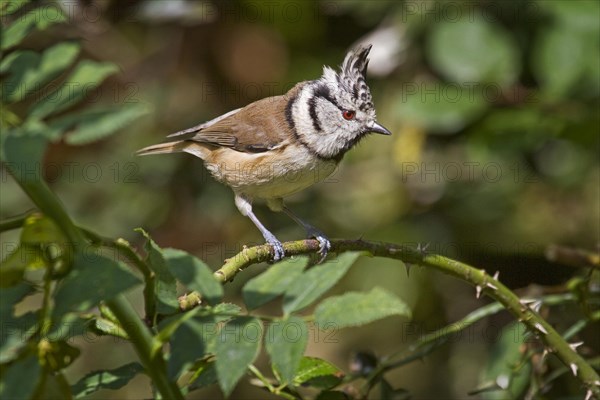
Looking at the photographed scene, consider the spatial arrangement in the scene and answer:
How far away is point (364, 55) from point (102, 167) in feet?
7.68

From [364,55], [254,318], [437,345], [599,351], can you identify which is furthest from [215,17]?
[254,318]

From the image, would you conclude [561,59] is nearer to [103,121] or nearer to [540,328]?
[540,328]

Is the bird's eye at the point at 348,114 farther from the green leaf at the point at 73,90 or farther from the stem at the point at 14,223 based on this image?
the stem at the point at 14,223

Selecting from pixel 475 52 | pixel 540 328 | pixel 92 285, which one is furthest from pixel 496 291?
pixel 475 52

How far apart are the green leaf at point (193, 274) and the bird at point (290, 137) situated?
91.6 inches

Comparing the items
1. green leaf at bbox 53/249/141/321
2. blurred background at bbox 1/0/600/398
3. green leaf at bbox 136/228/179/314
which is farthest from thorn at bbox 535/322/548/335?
blurred background at bbox 1/0/600/398

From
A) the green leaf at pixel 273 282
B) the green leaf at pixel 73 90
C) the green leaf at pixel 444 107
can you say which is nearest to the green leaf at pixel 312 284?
the green leaf at pixel 273 282

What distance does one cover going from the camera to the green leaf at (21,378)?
3.59ft

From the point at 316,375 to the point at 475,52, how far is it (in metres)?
2.66

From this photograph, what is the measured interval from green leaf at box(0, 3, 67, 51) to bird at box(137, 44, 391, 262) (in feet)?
6.15

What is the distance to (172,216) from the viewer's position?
5.03 meters

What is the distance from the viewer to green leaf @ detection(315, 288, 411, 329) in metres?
1.21

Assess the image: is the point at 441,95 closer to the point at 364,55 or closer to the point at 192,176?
the point at 364,55

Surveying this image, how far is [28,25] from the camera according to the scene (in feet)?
5.98
